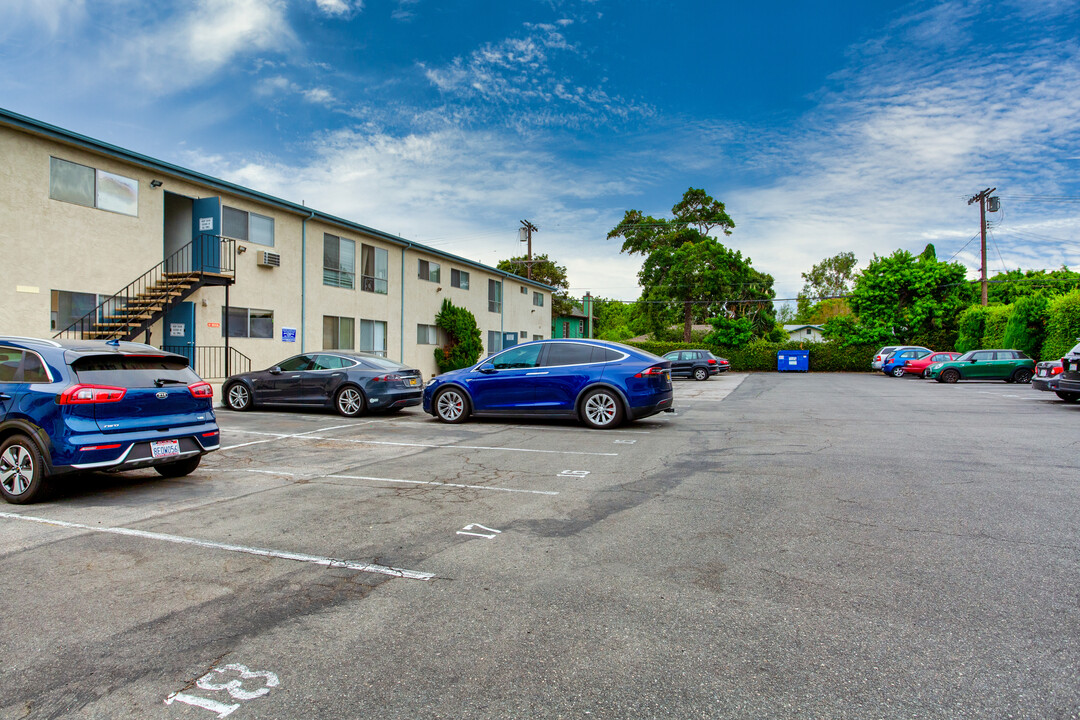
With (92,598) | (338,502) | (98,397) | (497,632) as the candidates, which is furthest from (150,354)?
(497,632)

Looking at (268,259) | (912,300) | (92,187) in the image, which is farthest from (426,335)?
(912,300)

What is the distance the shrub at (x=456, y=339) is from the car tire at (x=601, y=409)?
1860 cm

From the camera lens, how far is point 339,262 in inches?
898

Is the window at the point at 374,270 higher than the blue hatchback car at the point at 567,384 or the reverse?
higher

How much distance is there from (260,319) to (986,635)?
19421 millimetres

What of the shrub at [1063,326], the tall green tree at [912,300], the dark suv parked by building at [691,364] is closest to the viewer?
the shrub at [1063,326]

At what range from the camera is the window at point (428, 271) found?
2795cm

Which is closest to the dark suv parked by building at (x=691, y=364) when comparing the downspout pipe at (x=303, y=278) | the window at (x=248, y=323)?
the downspout pipe at (x=303, y=278)

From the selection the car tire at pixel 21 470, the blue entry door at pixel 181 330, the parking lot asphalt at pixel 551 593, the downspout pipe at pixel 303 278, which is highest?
the downspout pipe at pixel 303 278

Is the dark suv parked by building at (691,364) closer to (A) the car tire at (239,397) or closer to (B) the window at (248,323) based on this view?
(B) the window at (248,323)

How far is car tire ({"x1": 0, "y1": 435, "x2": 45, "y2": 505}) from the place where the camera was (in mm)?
5707

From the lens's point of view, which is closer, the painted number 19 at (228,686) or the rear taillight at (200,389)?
the painted number 19 at (228,686)

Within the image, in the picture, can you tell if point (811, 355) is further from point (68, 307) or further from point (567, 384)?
point (68, 307)

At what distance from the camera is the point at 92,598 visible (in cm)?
362
